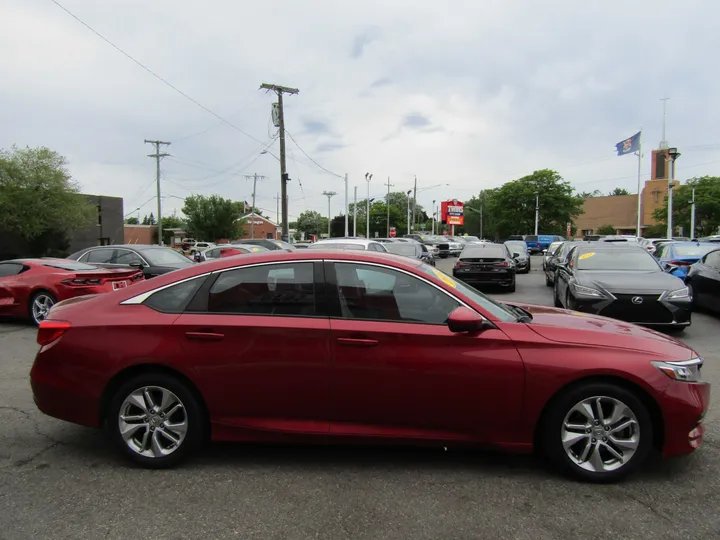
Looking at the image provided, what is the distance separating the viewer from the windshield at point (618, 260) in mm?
8673

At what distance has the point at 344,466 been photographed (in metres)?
3.44

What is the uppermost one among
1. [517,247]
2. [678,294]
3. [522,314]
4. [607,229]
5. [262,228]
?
[262,228]

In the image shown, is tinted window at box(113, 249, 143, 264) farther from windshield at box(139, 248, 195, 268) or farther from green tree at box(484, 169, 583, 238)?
green tree at box(484, 169, 583, 238)

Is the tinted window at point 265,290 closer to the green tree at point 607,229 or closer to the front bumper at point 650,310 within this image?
the front bumper at point 650,310

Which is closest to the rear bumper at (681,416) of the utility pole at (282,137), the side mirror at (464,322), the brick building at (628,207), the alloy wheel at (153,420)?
the side mirror at (464,322)

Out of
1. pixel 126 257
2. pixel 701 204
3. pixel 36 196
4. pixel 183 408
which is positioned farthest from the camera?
pixel 701 204

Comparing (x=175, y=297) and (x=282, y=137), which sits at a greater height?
(x=282, y=137)

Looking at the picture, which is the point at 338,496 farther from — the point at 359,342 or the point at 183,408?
the point at 183,408

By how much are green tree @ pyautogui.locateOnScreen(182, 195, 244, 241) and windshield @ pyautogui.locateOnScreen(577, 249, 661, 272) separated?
58311 mm

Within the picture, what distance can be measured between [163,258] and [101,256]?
66.4 inches

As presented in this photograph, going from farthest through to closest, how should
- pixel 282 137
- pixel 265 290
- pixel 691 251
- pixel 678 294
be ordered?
pixel 282 137 → pixel 691 251 → pixel 678 294 → pixel 265 290

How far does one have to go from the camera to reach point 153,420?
341 cm

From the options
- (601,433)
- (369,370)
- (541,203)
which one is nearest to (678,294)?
(601,433)

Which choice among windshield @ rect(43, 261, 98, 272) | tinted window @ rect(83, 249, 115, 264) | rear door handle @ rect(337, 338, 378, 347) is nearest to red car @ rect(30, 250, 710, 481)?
rear door handle @ rect(337, 338, 378, 347)
